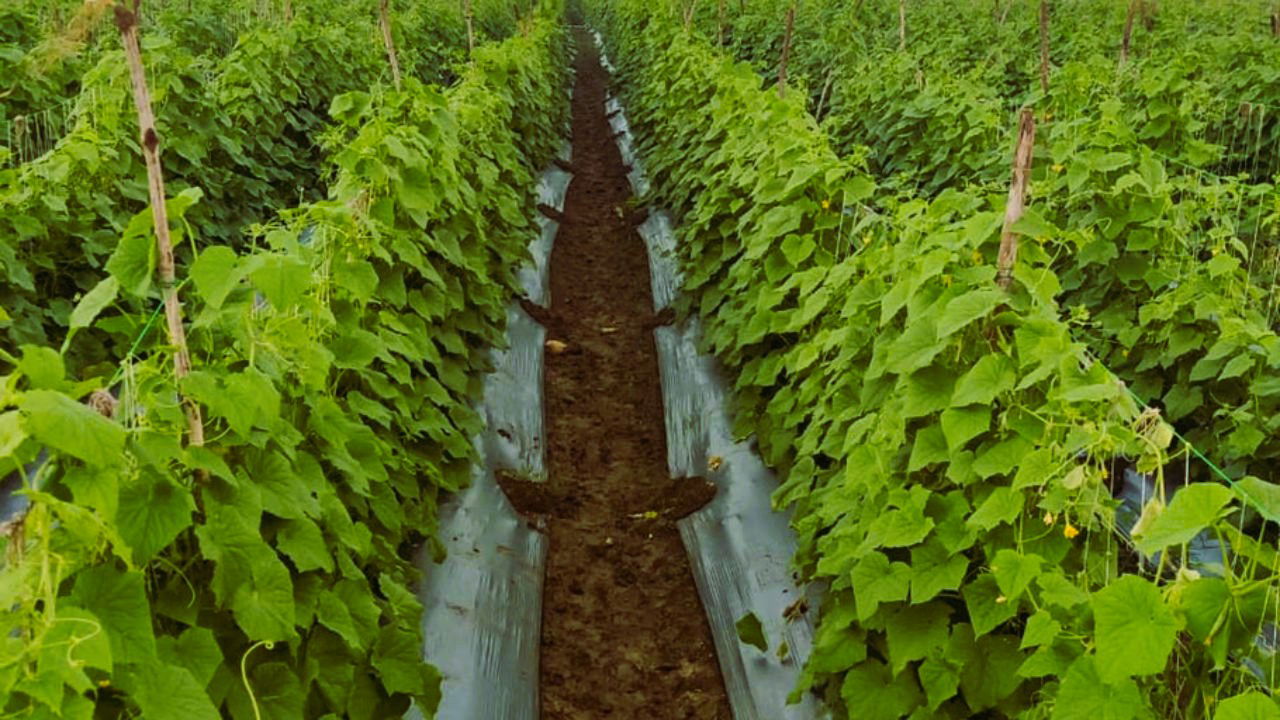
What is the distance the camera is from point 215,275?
2223 mm

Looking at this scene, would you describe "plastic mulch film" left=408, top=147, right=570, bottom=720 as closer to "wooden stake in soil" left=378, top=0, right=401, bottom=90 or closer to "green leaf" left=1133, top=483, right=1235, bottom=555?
"wooden stake in soil" left=378, top=0, right=401, bottom=90

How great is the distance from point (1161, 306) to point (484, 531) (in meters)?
2.98

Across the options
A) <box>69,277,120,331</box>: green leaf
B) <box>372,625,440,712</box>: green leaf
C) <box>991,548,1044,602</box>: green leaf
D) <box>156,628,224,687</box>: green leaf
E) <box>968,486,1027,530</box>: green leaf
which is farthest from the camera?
<box>372,625,440,712</box>: green leaf

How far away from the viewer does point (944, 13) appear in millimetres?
16859

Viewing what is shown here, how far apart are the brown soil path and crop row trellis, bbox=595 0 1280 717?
0.62 m

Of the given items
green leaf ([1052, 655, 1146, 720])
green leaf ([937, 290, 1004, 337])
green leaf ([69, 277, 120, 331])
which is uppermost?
green leaf ([69, 277, 120, 331])

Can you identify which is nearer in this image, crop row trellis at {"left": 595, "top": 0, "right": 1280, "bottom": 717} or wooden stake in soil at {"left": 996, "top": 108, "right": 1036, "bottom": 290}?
crop row trellis at {"left": 595, "top": 0, "right": 1280, "bottom": 717}

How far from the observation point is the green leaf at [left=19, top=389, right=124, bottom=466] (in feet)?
5.45

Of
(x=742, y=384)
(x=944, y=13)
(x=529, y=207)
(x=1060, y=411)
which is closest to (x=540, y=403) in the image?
(x=742, y=384)

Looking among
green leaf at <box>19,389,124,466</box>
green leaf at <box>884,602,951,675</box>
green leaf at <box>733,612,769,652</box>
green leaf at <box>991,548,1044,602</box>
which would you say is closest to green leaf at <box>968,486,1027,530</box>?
green leaf at <box>991,548,1044,602</box>

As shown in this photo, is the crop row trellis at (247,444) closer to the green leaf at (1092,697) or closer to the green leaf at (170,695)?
the green leaf at (170,695)

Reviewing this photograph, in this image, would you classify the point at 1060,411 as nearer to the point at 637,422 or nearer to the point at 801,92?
the point at 637,422

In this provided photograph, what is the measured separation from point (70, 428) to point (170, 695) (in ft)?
1.77

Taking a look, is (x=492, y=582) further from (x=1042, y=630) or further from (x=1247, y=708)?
(x=1247, y=708)
